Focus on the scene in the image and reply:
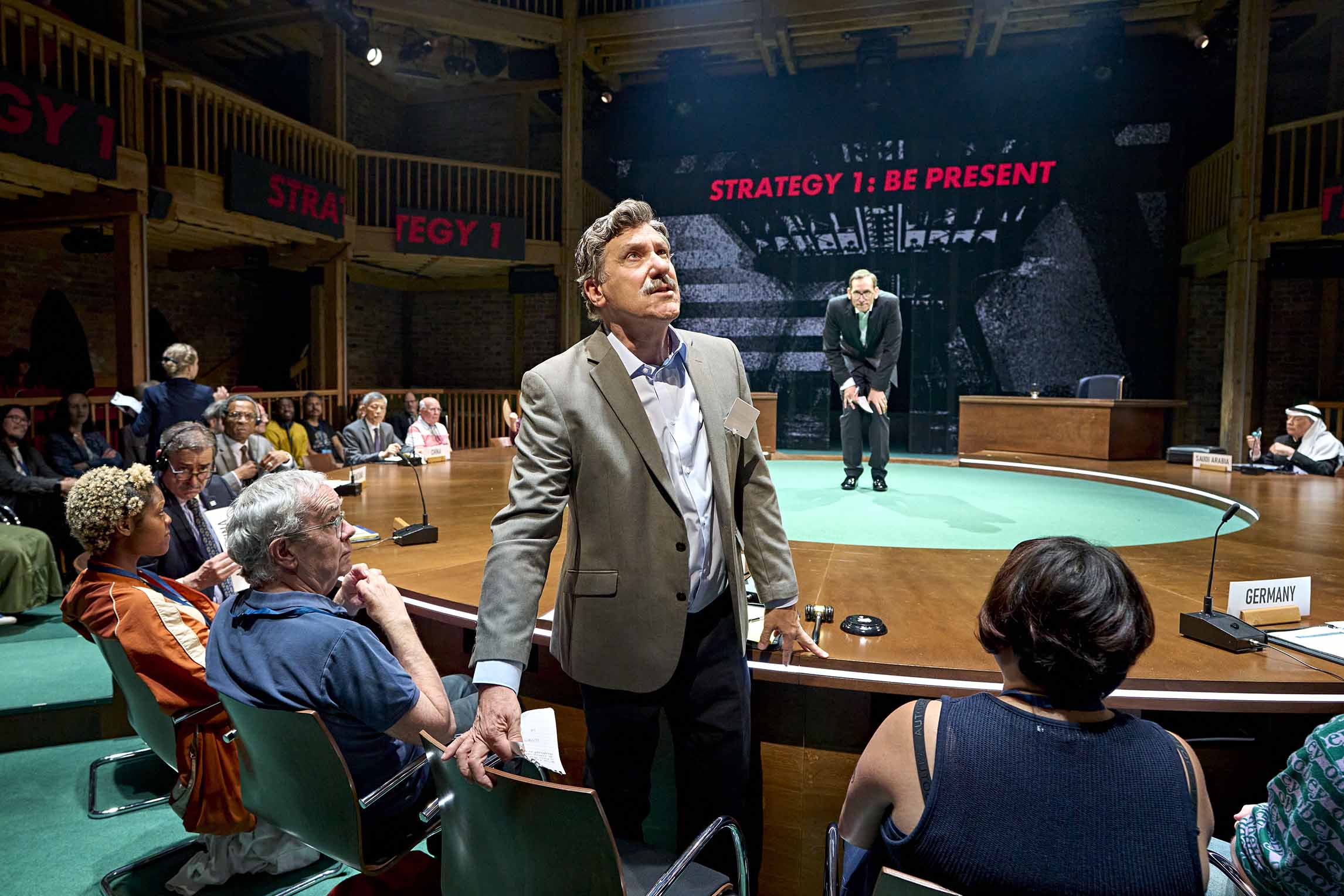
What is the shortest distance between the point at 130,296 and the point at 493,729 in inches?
267

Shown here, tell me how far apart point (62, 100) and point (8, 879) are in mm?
5449

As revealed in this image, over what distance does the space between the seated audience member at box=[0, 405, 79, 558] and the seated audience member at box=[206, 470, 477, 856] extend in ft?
13.5

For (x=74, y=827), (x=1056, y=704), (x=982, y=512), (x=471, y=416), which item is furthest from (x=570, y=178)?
(x=1056, y=704)

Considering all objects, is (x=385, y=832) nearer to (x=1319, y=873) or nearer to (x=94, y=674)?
(x=1319, y=873)

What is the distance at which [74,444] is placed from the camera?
525 centimetres

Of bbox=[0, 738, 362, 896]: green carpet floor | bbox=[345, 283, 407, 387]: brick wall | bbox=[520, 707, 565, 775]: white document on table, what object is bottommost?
bbox=[0, 738, 362, 896]: green carpet floor

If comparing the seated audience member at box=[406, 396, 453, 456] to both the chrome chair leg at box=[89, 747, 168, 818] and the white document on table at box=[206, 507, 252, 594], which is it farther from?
the chrome chair leg at box=[89, 747, 168, 818]

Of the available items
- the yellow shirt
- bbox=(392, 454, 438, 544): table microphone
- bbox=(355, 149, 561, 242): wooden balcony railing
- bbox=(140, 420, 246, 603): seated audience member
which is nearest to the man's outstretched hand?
bbox=(140, 420, 246, 603): seated audience member

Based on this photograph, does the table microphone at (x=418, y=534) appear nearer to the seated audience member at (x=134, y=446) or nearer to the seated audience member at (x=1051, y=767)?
the seated audience member at (x=1051, y=767)

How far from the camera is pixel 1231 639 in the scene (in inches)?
75.4

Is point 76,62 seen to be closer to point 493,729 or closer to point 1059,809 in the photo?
point 493,729

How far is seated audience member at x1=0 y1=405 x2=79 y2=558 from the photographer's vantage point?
15.7 ft

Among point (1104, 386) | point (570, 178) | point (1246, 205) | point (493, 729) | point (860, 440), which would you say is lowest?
point (493, 729)

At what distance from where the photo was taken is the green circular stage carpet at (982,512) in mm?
3748
